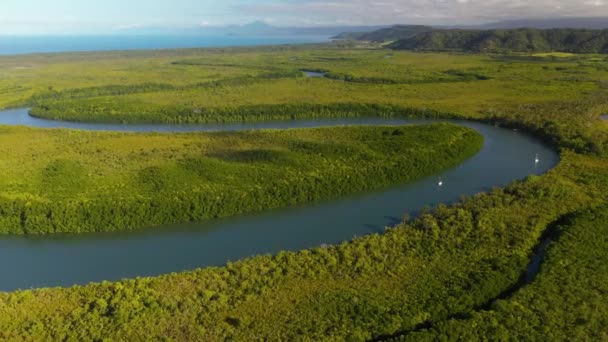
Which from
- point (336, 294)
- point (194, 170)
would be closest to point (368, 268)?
point (336, 294)

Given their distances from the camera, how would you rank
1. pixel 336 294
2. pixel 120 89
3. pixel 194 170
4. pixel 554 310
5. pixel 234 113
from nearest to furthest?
1. pixel 554 310
2. pixel 336 294
3. pixel 194 170
4. pixel 234 113
5. pixel 120 89

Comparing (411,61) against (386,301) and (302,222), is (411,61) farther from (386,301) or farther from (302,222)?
(386,301)

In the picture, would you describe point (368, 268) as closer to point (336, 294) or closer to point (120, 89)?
point (336, 294)

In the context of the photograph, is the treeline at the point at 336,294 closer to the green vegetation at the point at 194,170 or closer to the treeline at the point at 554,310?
the treeline at the point at 554,310

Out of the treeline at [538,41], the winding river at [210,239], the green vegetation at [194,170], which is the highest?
the treeline at [538,41]

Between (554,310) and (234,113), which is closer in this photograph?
(554,310)

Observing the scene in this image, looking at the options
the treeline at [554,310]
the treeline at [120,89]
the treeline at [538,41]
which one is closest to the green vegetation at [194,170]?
the treeline at [554,310]
